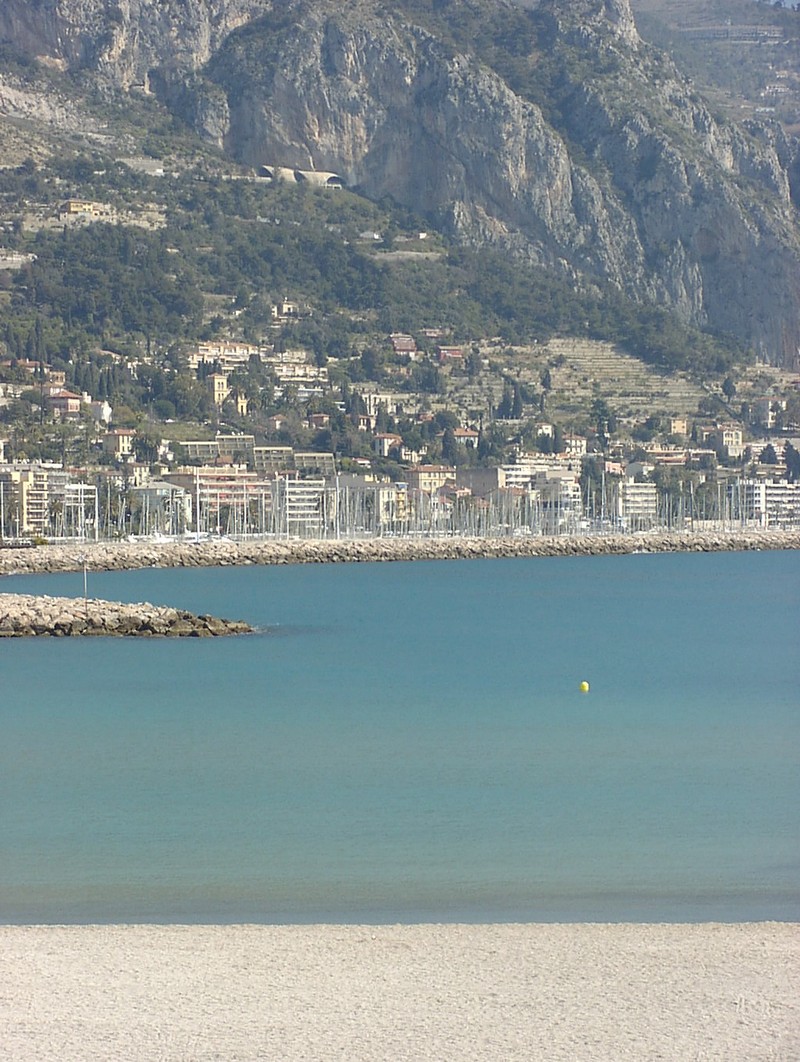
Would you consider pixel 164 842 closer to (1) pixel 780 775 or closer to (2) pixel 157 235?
(1) pixel 780 775

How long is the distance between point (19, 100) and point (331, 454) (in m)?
37.2

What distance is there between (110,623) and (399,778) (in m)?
21.2

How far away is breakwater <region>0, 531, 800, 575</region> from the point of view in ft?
226

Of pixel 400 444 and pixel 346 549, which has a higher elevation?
pixel 400 444

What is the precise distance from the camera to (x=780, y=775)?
18141 millimetres

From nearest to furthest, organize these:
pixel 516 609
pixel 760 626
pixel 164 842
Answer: pixel 164 842
pixel 760 626
pixel 516 609

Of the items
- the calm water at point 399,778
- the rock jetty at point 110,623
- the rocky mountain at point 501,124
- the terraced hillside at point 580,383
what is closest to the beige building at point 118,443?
the terraced hillside at point 580,383

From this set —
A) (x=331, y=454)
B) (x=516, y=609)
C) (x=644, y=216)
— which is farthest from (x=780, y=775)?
(x=644, y=216)

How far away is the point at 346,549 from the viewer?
7894 centimetres

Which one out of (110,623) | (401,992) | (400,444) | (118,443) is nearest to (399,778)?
(401,992)

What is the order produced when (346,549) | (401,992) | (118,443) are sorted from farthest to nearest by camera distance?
(118,443) < (346,549) < (401,992)

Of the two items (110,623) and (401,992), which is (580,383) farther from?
(401,992)

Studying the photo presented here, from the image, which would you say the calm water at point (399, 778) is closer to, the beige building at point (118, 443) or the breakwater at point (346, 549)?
the breakwater at point (346, 549)

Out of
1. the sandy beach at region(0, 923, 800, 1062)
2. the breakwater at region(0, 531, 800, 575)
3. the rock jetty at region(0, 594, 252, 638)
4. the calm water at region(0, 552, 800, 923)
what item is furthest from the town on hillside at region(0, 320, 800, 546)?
the sandy beach at region(0, 923, 800, 1062)
